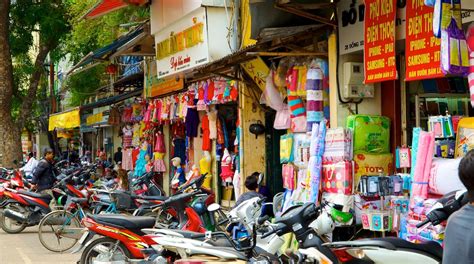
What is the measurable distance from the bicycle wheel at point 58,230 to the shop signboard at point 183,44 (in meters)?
3.67

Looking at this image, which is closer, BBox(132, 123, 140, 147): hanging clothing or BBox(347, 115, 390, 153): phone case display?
BBox(347, 115, 390, 153): phone case display

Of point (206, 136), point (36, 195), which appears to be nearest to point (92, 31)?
point (206, 136)

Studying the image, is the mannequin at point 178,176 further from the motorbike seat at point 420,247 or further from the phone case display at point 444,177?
the motorbike seat at point 420,247

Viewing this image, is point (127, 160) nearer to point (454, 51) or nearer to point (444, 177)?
point (444, 177)

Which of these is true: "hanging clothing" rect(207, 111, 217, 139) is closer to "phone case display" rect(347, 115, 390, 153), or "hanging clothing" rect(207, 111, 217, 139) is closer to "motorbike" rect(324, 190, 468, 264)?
"phone case display" rect(347, 115, 390, 153)

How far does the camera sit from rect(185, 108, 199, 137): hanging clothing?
16625mm

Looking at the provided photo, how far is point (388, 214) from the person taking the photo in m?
8.20

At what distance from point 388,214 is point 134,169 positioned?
13310 mm

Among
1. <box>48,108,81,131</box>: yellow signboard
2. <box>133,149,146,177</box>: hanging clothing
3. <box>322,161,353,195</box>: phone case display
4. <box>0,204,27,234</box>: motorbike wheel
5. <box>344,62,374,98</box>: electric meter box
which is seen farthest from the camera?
<box>48,108,81,131</box>: yellow signboard

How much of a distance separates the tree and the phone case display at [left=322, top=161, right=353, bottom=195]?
16.8m

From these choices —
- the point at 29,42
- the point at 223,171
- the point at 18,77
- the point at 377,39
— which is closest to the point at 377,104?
the point at 377,39

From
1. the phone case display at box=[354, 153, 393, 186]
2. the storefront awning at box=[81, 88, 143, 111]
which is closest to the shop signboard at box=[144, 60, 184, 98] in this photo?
the storefront awning at box=[81, 88, 143, 111]

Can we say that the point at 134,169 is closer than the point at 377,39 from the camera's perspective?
No

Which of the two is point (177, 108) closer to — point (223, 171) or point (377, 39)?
point (223, 171)
